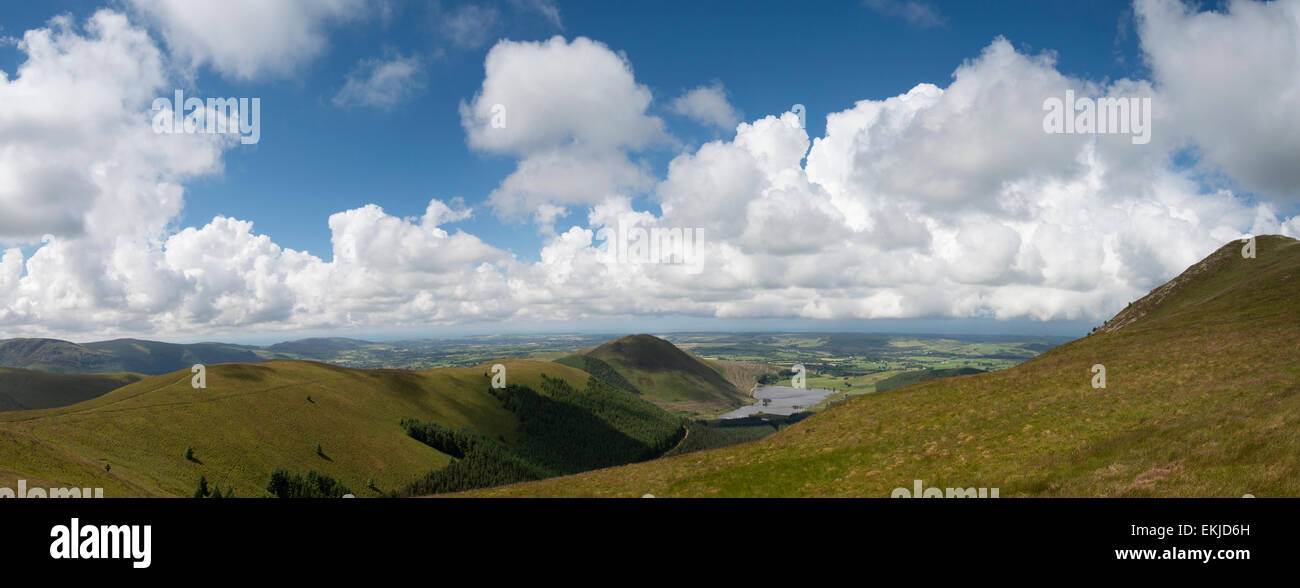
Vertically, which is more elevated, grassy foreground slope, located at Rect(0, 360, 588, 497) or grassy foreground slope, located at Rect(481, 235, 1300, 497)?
grassy foreground slope, located at Rect(481, 235, 1300, 497)

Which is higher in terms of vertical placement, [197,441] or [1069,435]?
[1069,435]

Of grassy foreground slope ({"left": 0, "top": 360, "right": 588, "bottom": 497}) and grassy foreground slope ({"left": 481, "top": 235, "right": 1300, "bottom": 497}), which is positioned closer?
grassy foreground slope ({"left": 481, "top": 235, "right": 1300, "bottom": 497})

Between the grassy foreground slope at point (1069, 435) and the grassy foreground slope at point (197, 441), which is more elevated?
the grassy foreground slope at point (1069, 435)

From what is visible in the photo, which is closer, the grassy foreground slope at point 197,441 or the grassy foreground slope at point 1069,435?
the grassy foreground slope at point 1069,435

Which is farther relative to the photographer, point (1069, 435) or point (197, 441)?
point (197, 441)

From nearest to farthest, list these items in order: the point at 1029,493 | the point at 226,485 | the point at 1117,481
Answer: the point at 1117,481 < the point at 1029,493 < the point at 226,485
